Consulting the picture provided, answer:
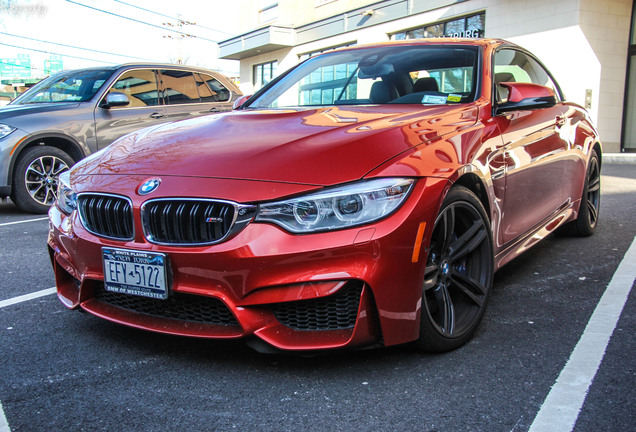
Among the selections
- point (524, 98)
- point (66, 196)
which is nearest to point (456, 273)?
point (524, 98)

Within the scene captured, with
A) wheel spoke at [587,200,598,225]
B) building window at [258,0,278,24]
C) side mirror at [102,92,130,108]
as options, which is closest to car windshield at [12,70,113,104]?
side mirror at [102,92,130,108]

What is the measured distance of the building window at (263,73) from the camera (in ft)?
87.5

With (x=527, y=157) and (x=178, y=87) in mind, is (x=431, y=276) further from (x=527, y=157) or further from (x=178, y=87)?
(x=178, y=87)

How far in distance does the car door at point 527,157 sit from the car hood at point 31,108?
5.05 m

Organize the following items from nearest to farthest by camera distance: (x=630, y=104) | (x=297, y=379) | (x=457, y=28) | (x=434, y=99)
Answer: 1. (x=297, y=379)
2. (x=434, y=99)
3. (x=630, y=104)
4. (x=457, y=28)

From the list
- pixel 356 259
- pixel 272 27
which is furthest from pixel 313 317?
pixel 272 27

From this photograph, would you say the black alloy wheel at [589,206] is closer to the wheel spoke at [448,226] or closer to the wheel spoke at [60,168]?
the wheel spoke at [448,226]

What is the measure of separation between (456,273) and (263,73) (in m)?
25.9

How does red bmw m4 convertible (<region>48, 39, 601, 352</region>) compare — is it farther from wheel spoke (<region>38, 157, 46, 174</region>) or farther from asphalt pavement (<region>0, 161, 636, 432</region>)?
wheel spoke (<region>38, 157, 46, 174</region>)

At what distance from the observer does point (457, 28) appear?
56.5 ft

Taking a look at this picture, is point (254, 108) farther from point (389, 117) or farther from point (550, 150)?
point (550, 150)

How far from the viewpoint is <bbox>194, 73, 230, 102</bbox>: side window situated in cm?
818

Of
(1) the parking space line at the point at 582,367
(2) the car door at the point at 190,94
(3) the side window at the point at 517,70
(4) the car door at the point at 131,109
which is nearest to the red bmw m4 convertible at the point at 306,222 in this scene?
(3) the side window at the point at 517,70

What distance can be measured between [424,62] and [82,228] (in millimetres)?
2195
